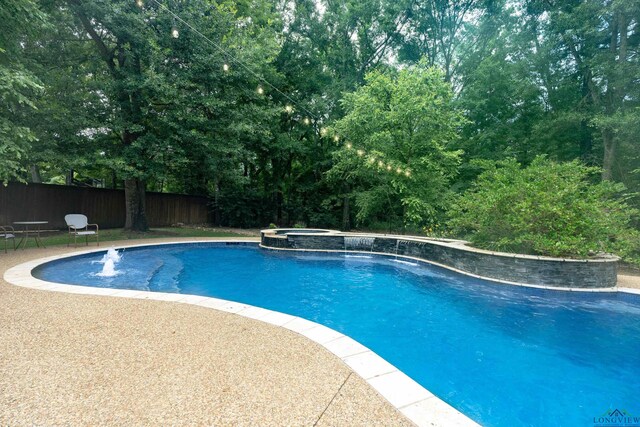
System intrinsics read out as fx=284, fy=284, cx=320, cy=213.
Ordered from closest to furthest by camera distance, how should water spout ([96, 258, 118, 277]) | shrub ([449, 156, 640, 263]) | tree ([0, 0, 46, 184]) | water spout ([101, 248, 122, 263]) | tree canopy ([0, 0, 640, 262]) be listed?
1. tree ([0, 0, 46, 184])
2. shrub ([449, 156, 640, 263])
3. water spout ([96, 258, 118, 277])
4. water spout ([101, 248, 122, 263])
5. tree canopy ([0, 0, 640, 262])

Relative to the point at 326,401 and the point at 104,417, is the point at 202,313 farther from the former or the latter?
the point at 326,401

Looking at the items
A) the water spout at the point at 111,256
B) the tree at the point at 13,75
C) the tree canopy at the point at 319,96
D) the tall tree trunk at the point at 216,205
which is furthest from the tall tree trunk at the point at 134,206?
the tree at the point at 13,75

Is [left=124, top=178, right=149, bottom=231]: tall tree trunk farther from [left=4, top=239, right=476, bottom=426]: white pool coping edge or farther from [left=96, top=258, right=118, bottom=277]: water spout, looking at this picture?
[left=4, top=239, right=476, bottom=426]: white pool coping edge

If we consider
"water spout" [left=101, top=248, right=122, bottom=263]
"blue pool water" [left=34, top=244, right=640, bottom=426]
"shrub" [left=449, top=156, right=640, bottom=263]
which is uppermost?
"shrub" [left=449, top=156, right=640, bottom=263]

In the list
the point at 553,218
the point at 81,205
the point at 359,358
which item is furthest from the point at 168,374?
the point at 81,205

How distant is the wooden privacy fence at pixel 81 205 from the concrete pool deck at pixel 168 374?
10384 millimetres

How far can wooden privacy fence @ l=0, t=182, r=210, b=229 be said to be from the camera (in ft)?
35.5

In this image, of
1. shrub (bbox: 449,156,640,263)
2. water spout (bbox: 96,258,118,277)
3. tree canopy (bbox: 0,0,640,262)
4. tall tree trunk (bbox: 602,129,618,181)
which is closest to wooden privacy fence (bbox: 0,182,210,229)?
tree canopy (bbox: 0,0,640,262)

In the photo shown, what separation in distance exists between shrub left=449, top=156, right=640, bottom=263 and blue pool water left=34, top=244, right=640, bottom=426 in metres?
1.05

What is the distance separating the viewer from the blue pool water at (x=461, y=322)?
2975mm

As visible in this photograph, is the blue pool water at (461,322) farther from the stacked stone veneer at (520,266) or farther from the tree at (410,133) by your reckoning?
the tree at (410,133)

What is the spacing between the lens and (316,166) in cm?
1797

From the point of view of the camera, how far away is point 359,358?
2.74 metres

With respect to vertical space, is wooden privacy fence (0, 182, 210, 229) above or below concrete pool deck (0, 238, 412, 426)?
above
